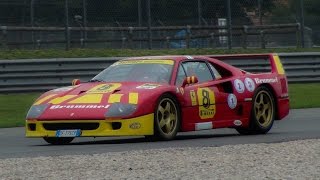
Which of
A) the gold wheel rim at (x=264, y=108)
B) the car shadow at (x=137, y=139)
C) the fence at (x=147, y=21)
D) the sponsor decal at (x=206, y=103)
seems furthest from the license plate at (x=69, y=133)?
the fence at (x=147, y=21)

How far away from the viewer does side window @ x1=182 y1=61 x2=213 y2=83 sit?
13070mm

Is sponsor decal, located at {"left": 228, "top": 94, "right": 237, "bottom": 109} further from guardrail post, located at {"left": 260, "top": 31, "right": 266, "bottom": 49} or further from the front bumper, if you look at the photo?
guardrail post, located at {"left": 260, "top": 31, "right": 266, "bottom": 49}

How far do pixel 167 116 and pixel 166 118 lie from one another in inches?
1.3

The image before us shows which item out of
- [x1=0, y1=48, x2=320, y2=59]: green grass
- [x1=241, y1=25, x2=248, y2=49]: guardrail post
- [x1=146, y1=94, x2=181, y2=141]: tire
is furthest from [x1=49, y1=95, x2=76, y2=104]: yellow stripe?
[x1=241, y1=25, x2=248, y2=49]: guardrail post

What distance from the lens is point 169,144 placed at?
11570 millimetres

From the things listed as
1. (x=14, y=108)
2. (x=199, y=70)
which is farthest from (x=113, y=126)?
(x=14, y=108)

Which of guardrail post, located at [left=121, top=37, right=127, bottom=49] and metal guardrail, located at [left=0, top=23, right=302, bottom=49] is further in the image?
guardrail post, located at [left=121, top=37, right=127, bottom=49]

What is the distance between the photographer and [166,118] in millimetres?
12164

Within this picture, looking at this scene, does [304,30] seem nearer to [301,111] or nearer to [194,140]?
[301,111]

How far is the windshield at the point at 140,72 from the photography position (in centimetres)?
1265

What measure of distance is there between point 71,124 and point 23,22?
10.5 metres

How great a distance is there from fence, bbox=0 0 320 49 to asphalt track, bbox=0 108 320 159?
7062mm

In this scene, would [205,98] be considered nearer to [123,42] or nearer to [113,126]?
[113,126]

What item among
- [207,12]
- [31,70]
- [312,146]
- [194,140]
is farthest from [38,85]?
[312,146]
